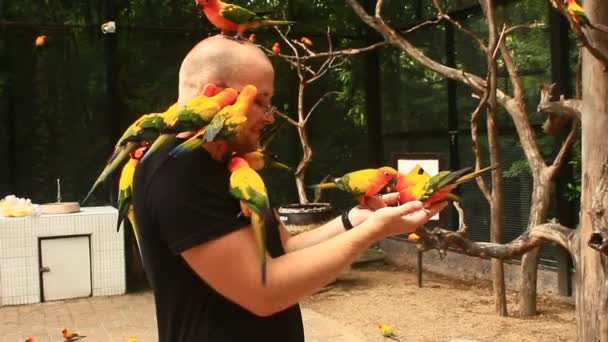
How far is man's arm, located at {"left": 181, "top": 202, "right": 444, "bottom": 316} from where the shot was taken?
4.61ft

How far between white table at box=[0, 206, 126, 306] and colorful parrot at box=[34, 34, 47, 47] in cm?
177

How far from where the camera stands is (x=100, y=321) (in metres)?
5.48

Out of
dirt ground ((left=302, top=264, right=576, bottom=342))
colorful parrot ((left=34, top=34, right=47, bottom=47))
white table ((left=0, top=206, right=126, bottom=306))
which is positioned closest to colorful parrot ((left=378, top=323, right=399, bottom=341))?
dirt ground ((left=302, top=264, right=576, bottom=342))

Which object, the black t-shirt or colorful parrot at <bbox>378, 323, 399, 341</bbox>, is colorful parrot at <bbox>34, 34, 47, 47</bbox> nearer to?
colorful parrot at <bbox>378, 323, 399, 341</bbox>

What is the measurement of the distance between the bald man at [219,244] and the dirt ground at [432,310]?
11.3 feet

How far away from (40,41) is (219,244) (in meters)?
5.96

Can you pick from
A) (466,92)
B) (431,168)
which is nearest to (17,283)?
(431,168)

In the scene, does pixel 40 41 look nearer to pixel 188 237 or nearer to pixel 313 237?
pixel 313 237

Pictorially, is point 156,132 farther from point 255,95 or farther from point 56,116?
point 56,116

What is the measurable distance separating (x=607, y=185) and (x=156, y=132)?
8.12 feet

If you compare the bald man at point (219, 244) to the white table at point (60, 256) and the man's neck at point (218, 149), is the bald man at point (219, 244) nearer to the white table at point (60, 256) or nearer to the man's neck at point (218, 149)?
the man's neck at point (218, 149)

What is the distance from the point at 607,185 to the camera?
3330mm

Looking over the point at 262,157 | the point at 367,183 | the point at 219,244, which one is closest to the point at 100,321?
the point at 367,183

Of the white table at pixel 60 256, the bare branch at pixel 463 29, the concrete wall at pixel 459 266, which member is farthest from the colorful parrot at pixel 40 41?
the concrete wall at pixel 459 266
